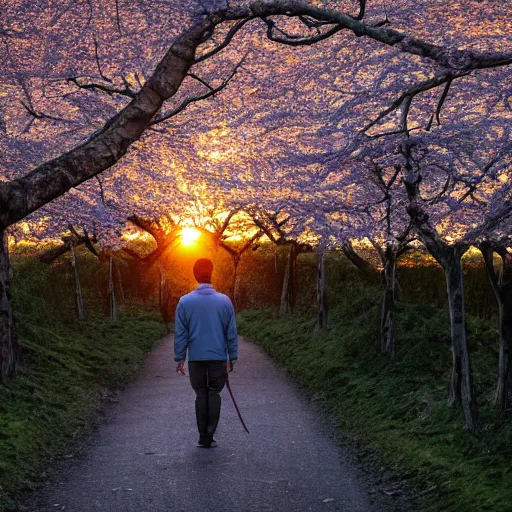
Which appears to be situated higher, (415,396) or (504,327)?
(504,327)

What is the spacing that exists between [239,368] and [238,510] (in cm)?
1389

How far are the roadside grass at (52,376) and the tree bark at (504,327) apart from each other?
21.0ft

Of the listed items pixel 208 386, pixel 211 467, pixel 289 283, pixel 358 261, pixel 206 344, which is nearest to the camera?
pixel 211 467

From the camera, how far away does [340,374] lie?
16953 mm

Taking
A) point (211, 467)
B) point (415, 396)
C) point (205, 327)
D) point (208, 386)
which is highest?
point (205, 327)

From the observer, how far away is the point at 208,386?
1044cm

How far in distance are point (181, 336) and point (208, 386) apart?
2.68 ft

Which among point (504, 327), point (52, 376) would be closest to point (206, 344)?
point (504, 327)

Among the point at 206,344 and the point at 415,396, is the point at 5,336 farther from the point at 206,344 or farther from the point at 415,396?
the point at 415,396

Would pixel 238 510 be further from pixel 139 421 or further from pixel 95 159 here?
pixel 139 421

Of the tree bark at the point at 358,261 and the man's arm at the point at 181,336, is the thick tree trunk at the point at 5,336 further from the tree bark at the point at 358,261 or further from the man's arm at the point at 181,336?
the tree bark at the point at 358,261

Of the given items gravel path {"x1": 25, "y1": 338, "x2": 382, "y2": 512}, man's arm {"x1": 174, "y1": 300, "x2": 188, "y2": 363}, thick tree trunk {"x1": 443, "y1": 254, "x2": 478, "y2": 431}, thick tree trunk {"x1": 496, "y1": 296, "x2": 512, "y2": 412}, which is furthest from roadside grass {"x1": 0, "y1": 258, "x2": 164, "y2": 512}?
thick tree trunk {"x1": 496, "y1": 296, "x2": 512, "y2": 412}

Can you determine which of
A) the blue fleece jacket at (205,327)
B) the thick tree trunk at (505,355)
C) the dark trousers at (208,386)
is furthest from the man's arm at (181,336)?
the thick tree trunk at (505,355)

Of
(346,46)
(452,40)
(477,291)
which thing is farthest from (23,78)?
(477,291)
